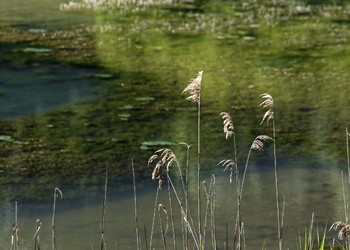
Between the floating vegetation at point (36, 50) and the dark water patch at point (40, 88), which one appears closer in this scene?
the dark water patch at point (40, 88)

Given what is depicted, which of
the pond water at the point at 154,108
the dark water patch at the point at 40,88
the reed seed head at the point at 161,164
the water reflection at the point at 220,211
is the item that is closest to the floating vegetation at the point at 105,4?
the pond water at the point at 154,108

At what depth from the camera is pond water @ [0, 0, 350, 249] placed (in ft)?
17.6

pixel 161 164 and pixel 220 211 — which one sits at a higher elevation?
pixel 161 164

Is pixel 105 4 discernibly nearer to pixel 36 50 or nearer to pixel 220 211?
pixel 36 50

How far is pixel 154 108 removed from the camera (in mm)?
7973

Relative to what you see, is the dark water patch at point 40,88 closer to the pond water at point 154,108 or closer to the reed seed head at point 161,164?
the pond water at point 154,108

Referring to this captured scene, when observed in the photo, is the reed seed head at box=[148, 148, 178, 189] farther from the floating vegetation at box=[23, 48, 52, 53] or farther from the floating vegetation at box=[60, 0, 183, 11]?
the floating vegetation at box=[60, 0, 183, 11]

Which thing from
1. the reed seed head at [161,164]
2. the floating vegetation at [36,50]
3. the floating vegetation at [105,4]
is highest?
the reed seed head at [161,164]

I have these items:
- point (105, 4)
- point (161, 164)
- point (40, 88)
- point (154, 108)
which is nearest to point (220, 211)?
point (161, 164)

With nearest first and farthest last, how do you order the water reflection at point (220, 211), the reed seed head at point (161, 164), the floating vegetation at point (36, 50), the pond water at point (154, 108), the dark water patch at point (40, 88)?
1. the reed seed head at point (161, 164)
2. the water reflection at point (220, 211)
3. the pond water at point (154, 108)
4. the dark water patch at point (40, 88)
5. the floating vegetation at point (36, 50)

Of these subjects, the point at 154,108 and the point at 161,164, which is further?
the point at 154,108

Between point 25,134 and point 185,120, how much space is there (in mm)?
1241

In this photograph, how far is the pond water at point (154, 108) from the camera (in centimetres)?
538

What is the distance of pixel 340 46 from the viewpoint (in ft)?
35.3
